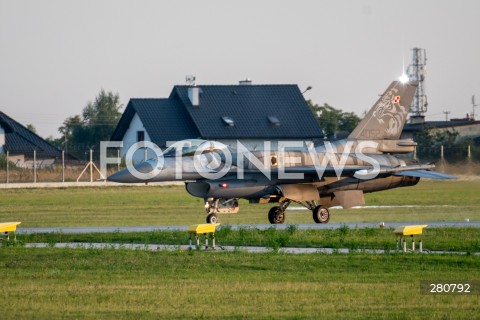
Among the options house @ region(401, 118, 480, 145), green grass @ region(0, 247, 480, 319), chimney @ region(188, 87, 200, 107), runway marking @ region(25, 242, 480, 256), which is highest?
chimney @ region(188, 87, 200, 107)

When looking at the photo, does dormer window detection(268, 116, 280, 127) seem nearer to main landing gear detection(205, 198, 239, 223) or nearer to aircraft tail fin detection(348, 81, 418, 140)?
aircraft tail fin detection(348, 81, 418, 140)

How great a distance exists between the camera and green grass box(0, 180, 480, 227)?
27609 mm

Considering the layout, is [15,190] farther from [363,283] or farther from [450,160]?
[363,283]

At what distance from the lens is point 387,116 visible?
28109mm

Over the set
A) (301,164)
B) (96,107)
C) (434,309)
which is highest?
(96,107)

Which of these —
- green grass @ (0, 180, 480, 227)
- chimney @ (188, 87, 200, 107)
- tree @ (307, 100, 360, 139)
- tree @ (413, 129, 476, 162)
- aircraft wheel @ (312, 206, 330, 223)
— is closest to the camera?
aircraft wheel @ (312, 206, 330, 223)

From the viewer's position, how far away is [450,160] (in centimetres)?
3697

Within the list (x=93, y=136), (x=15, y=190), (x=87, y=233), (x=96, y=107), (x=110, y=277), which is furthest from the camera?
(x=96, y=107)

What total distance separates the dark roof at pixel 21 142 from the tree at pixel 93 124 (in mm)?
10208

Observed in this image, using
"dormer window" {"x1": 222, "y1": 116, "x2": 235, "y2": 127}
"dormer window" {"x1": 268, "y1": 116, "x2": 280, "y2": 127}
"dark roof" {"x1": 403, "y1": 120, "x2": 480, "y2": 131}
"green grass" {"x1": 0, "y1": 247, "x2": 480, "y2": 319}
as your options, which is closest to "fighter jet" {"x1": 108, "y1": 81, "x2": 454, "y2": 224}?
"green grass" {"x1": 0, "y1": 247, "x2": 480, "y2": 319}

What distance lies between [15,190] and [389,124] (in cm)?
1995

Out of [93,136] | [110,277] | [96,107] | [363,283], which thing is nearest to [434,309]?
[363,283]

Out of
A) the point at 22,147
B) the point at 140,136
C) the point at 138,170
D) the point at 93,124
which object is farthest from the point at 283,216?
the point at 93,124

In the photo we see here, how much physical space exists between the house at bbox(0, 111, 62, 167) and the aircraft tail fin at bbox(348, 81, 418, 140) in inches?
1273
